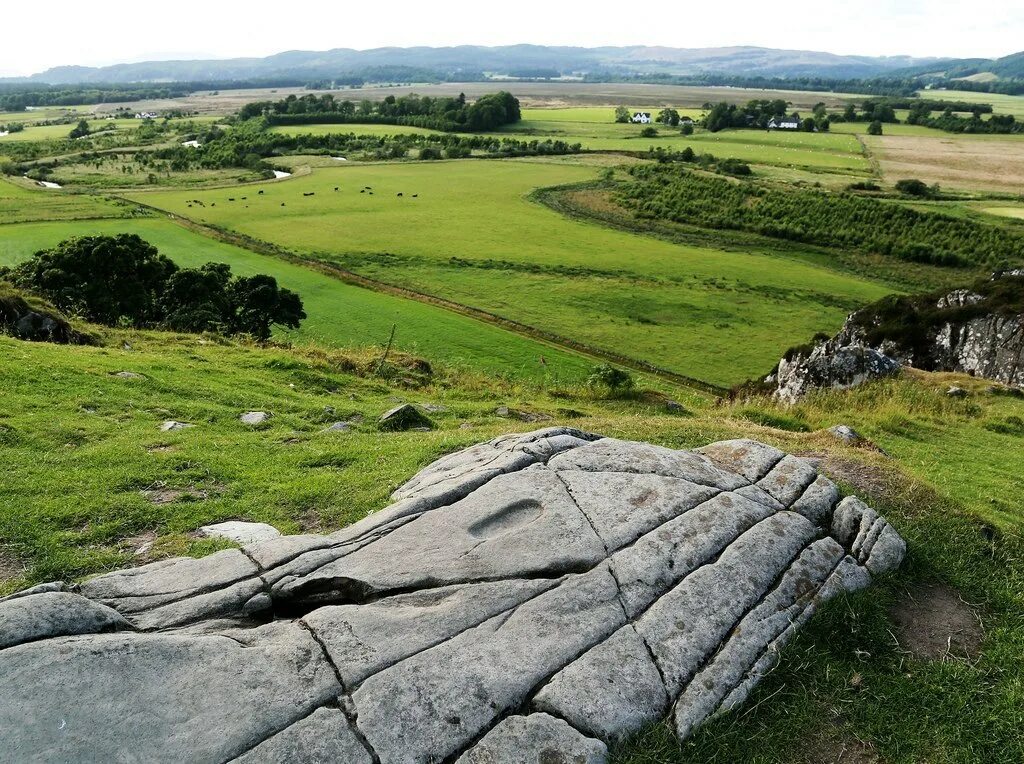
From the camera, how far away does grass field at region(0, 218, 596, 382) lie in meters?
56.3

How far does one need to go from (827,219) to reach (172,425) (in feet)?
339

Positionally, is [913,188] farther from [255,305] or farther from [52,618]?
[52,618]

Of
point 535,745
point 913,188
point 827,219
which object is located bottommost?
point 827,219

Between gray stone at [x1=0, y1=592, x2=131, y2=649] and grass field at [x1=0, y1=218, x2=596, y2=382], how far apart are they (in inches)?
1622

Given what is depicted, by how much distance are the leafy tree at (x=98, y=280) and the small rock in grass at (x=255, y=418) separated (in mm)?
31541

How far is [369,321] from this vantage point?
64.4m

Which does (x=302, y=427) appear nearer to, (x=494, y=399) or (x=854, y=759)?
(x=494, y=399)

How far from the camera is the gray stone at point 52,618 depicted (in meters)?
9.61

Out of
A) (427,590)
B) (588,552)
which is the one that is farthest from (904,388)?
(427,590)

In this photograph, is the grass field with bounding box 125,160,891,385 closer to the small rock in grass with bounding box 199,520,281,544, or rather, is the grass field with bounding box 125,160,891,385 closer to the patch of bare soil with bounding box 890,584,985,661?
the patch of bare soil with bounding box 890,584,985,661

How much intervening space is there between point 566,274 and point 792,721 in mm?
74798

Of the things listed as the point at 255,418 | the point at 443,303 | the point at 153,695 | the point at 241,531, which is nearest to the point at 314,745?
the point at 153,695

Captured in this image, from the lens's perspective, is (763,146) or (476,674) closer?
(476,674)

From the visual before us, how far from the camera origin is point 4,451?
19.1 meters
